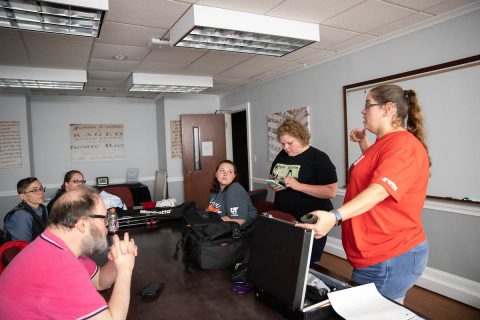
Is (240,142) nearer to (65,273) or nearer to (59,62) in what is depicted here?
(59,62)

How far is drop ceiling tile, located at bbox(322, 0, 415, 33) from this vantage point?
8.43 feet

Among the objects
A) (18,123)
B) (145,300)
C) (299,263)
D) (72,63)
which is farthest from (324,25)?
(18,123)

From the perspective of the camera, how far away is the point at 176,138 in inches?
257

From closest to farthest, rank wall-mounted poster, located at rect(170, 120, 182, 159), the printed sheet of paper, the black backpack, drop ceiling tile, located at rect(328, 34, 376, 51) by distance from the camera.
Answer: the printed sheet of paper
the black backpack
drop ceiling tile, located at rect(328, 34, 376, 51)
wall-mounted poster, located at rect(170, 120, 182, 159)

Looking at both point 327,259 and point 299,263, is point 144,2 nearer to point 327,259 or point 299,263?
point 299,263

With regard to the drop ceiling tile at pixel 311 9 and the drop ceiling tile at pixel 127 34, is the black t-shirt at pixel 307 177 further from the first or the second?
the drop ceiling tile at pixel 127 34

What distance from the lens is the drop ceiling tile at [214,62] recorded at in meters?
3.81

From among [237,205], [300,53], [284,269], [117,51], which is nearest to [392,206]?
[284,269]

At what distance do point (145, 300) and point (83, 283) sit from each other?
0.38m

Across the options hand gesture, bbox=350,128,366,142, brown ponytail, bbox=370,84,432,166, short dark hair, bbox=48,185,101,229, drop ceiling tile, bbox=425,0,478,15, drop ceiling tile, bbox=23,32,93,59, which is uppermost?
drop ceiling tile, bbox=425,0,478,15

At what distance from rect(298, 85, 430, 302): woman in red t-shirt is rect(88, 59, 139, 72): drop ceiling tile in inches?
134

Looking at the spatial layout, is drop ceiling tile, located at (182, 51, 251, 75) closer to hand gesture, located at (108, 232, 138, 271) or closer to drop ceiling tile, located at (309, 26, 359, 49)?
drop ceiling tile, located at (309, 26, 359, 49)

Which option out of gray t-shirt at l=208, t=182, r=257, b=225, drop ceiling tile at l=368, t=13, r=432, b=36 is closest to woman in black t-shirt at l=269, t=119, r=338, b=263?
gray t-shirt at l=208, t=182, r=257, b=225

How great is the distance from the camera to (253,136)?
18.7ft
